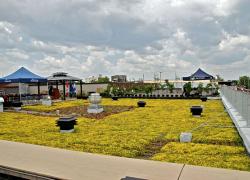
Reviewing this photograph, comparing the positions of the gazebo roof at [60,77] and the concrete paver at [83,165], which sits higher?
the gazebo roof at [60,77]

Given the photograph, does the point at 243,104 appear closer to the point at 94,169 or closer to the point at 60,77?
the point at 94,169

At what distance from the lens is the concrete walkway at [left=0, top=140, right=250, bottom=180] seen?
17.4ft

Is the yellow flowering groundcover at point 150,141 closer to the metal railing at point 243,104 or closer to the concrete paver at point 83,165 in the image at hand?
the metal railing at point 243,104

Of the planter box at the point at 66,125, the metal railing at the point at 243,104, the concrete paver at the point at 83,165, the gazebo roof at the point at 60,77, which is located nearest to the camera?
the concrete paver at the point at 83,165

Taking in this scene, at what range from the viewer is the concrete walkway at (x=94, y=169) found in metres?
5.30

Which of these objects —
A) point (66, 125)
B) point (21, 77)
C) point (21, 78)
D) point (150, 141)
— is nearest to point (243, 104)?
point (150, 141)

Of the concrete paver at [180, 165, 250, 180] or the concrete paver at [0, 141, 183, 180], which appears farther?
the concrete paver at [0, 141, 183, 180]

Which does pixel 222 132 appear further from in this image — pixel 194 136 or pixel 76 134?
pixel 76 134

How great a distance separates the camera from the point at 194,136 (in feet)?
32.6

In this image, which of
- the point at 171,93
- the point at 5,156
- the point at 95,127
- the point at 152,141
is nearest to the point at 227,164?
the point at 152,141

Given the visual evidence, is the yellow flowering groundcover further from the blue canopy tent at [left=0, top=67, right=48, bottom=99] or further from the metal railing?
the blue canopy tent at [left=0, top=67, right=48, bottom=99]

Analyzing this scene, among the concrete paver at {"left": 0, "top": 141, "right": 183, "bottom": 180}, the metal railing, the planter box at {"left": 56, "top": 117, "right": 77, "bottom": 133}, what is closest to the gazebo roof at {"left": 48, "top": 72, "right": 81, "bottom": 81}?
the planter box at {"left": 56, "top": 117, "right": 77, "bottom": 133}

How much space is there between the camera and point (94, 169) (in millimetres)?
5828

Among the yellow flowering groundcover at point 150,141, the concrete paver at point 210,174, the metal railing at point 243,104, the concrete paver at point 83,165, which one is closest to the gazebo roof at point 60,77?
the yellow flowering groundcover at point 150,141
